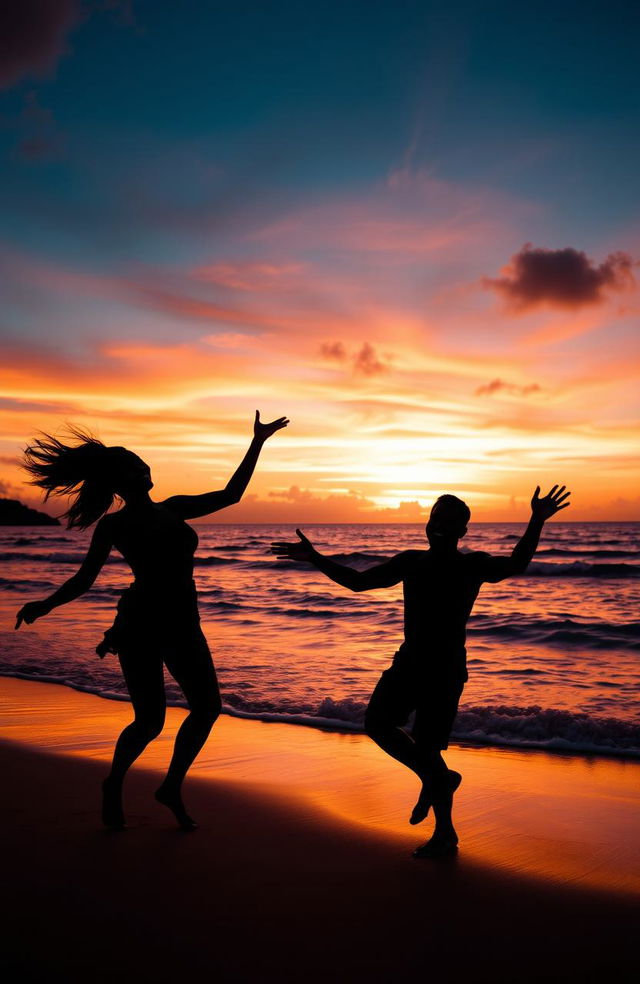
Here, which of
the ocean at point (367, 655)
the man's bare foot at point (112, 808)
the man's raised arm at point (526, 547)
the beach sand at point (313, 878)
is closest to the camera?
the beach sand at point (313, 878)

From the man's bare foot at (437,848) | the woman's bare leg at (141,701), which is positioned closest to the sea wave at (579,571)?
the man's bare foot at (437,848)

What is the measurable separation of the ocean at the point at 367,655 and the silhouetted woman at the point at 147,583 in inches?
172

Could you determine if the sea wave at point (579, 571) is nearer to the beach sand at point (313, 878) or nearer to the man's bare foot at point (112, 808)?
the beach sand at point (313, 878)

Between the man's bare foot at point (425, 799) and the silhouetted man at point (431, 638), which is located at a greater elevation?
the silhouetted man at point (431, 638)

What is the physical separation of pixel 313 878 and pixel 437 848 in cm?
78

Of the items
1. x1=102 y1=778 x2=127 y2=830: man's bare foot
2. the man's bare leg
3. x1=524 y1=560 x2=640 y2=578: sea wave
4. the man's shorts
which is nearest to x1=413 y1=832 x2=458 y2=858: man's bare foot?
the man's bare leg

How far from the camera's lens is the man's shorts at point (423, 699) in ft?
12.4

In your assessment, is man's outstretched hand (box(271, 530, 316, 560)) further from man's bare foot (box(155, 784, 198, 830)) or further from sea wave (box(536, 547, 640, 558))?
sea wave (box(536, 547, 640, 558))

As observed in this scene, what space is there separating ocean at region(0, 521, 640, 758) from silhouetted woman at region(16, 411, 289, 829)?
14.4 feet

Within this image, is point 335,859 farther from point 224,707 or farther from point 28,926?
point 224,707

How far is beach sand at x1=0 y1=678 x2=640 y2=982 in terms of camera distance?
9.23ft

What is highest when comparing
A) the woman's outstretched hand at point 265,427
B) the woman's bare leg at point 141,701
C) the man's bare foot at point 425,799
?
the woman's outstretched hand at point 265,427

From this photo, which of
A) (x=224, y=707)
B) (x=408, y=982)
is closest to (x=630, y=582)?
(x=224, y=707)

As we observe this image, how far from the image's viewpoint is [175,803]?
4094 millimetres
